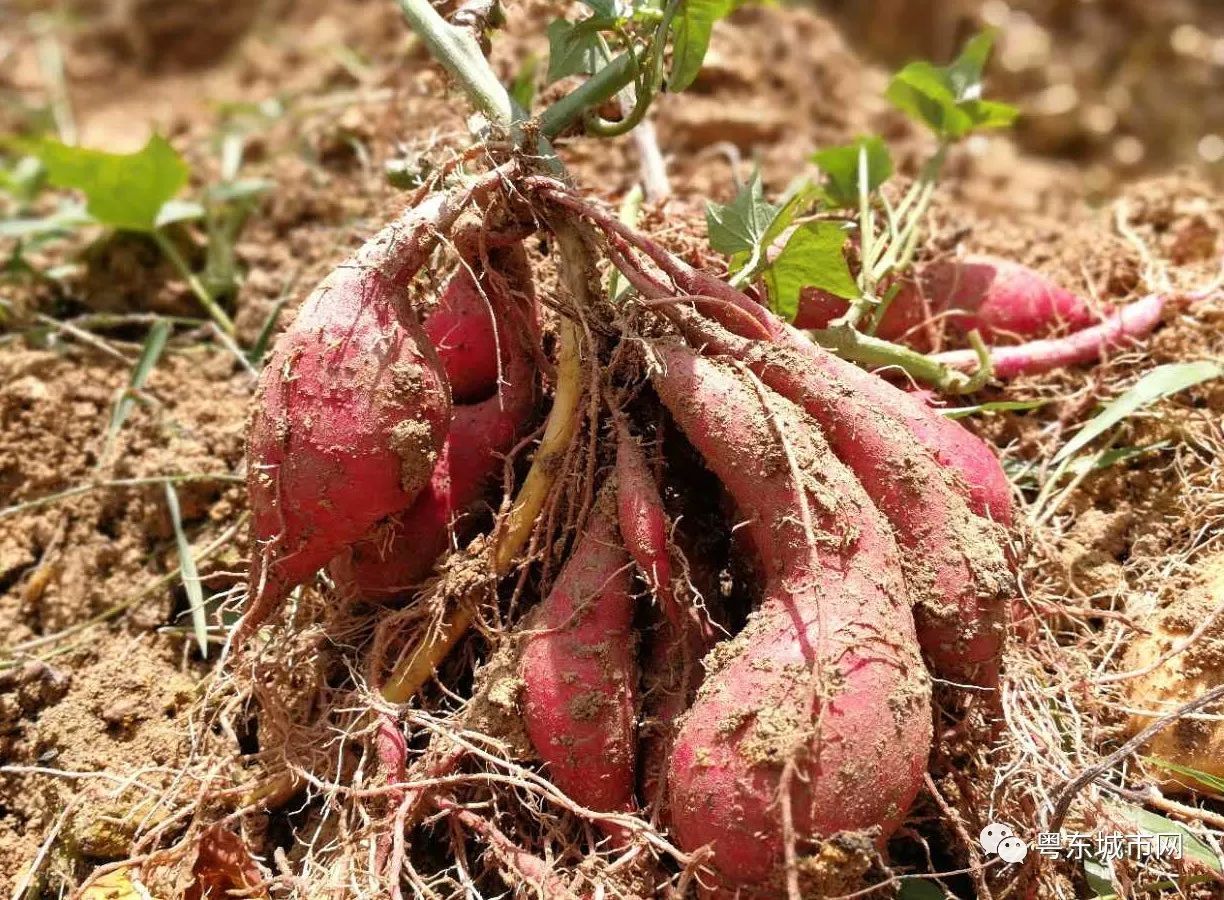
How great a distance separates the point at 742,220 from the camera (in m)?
1.24

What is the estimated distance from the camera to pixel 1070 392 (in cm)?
153

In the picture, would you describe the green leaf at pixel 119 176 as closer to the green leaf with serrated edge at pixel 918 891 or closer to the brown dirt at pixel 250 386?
the brown dirt at pixel 250 386

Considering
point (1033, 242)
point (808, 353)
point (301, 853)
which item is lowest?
point (301, 853)

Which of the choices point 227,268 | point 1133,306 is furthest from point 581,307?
point 227,268

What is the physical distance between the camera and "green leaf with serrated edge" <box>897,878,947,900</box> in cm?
106

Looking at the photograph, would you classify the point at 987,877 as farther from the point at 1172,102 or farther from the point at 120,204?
the point at 1172,102

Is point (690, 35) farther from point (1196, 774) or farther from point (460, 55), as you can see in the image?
point (1196, 774)

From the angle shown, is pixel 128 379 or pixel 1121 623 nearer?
pixel 1121 623

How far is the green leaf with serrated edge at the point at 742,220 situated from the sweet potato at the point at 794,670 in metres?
0.20

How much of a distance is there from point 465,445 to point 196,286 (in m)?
0.86

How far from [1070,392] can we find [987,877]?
736mm

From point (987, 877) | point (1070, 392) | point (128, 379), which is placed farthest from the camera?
point (128, 379)

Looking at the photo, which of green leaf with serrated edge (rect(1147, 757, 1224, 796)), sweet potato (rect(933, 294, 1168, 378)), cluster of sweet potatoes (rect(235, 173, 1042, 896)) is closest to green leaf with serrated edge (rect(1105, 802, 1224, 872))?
green leaf with serrated edge (rect(1147, 757, 1224, 796))

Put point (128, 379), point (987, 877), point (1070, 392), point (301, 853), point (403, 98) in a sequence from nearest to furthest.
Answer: point (987, 877) → point (301, 853) → point (1070, 392) → point (128, 379) → point (403, 98)
